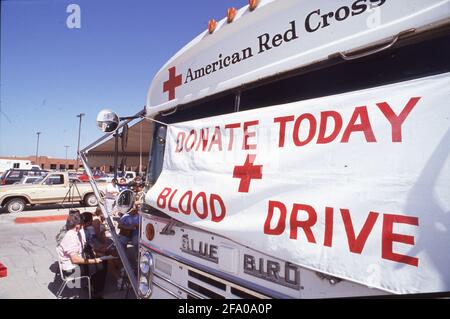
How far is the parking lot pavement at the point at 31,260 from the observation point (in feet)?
15.0

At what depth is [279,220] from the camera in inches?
64.9

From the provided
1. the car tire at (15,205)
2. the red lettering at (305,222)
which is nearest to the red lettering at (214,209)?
the red lettering at (305,222)

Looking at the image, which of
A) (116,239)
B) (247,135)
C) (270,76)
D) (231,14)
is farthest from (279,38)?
(116,239)

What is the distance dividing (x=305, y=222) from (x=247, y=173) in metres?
0.50

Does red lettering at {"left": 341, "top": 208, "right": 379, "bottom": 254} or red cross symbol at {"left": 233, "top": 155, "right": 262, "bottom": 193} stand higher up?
red cross symbol at {"left": 233, "top": 155, "right": 262, "bottom": 193}

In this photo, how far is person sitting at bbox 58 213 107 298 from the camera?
165 inches

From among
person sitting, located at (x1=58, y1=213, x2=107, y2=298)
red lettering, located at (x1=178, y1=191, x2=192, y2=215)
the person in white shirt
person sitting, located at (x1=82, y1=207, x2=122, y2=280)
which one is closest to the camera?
red lettering, located at (x1=178, y1=191, x2=192, y2=215)

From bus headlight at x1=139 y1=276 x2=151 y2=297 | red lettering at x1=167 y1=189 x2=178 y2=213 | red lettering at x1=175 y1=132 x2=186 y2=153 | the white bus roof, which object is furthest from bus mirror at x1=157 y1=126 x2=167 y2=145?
bus headlight at x1=139 y1=276 x2=151 y2=297

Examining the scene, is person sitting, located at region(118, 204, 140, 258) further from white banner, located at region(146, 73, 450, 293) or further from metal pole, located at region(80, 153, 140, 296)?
white banner, located at region(146, 73, 450, 293)

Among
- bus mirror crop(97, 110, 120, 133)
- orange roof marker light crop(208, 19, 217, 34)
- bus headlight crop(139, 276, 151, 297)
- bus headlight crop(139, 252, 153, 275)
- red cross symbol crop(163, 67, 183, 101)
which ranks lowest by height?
bus headlight crop(139, 276, 151, 297)

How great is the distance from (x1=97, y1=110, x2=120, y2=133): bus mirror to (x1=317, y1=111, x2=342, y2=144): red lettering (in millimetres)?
2138

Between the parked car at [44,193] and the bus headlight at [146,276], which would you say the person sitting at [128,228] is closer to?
the bus headlight at [146,276]

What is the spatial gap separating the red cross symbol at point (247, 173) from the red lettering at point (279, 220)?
7.8 inches

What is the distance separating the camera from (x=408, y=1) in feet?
4.38
